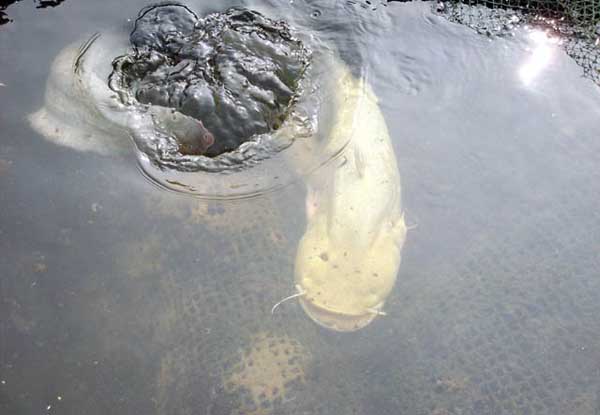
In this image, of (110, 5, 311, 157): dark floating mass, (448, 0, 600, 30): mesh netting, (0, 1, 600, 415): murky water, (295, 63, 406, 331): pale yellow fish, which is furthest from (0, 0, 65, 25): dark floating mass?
(448, 0, 600, 30): mesh netting

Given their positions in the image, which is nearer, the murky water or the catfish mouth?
the murky water

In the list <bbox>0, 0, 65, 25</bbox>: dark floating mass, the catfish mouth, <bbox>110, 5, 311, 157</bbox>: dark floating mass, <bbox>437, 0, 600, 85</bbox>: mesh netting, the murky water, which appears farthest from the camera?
<bbox>437, 0, 600, 85</bbox>: mesh netting

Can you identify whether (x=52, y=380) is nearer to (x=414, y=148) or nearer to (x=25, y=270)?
(x=25, y=270)

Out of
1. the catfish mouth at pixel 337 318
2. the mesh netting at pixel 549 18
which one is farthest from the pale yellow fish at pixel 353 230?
the mesh netting at pixel 549 18

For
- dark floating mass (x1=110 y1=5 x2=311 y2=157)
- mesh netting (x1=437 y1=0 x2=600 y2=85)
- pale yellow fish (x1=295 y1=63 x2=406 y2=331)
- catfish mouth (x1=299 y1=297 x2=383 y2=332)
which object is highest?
mesh netting (x1=437 y1=0 x2=600 y2=85)

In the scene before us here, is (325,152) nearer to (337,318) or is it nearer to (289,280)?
(289,280)

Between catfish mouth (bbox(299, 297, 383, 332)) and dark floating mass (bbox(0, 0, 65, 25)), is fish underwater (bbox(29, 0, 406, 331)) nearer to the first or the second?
catfish mouth (bbox(299, 297, 383, 332))

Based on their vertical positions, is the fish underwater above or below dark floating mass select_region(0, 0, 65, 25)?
below
